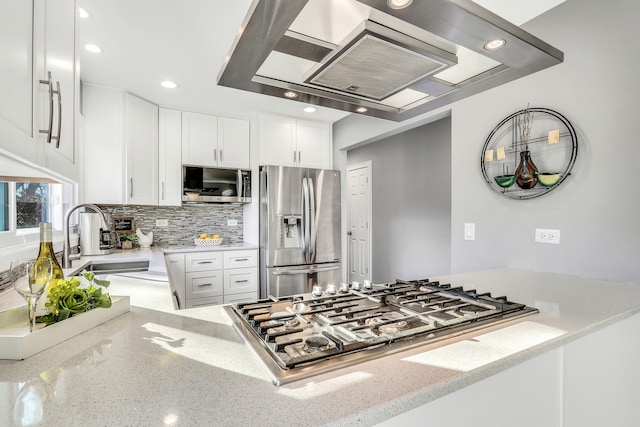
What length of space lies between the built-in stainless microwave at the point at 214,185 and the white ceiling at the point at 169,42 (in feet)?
2.44

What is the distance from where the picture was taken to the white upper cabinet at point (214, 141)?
3500 millimetres

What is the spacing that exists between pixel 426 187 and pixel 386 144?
0.98 metres

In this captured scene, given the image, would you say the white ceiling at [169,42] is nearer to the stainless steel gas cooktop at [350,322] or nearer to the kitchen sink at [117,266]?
the kitchen sink at [117,266]

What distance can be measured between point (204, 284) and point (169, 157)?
4.66 ft

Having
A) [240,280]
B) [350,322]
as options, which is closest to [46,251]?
[350,322]

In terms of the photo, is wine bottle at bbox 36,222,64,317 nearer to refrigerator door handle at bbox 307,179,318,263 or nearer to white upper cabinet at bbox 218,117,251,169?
refrigerator door handle at bbox 307,179,318,263

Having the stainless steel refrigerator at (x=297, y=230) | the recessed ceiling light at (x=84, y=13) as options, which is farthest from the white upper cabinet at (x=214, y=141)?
the recessed ceiling light at (x=84, y=13)

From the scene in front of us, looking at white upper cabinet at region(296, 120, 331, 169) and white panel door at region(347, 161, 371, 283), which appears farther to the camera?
white panel door at region(347, 161, 371, 283)

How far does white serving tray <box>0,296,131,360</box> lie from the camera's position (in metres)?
0.71

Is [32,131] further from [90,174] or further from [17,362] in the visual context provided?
[90,174]

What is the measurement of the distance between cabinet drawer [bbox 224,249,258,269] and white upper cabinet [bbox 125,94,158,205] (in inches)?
37.4

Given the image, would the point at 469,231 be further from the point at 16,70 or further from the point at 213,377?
the point at 16,70

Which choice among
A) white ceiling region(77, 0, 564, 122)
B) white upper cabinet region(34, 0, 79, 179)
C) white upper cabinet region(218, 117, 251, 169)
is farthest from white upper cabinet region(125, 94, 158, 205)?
white upper cabinet region(34, 0, 79, 179)

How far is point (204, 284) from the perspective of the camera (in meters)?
3.19
